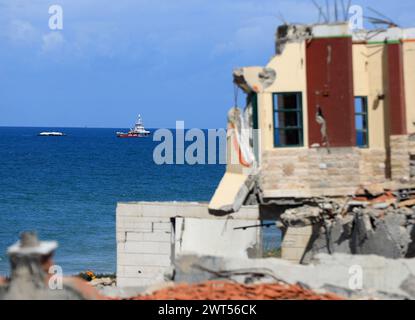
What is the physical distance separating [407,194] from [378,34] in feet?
12.5

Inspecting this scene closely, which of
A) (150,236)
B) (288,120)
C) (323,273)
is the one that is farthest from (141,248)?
(323,273)

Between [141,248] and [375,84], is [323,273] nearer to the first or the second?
[375,84]

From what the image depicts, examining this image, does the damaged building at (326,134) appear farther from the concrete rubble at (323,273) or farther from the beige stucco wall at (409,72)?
the concrete rubble at (323,273)

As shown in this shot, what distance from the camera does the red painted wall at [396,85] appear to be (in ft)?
69.8

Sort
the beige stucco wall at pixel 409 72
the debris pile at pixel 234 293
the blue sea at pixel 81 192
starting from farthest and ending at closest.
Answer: the blue sea at pixel 81 192 → the beige stucco wall at pixel 409 72 → the debris pile at pixel 234 293

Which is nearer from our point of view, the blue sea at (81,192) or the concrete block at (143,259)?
the concrete block at (143,259)

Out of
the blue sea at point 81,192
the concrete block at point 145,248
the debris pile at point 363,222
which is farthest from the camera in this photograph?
the blue sea at point 81,192

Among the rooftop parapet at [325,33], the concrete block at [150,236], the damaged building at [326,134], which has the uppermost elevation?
the rooftop parapet at [325,33]

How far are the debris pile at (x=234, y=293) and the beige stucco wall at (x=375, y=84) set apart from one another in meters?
6.93

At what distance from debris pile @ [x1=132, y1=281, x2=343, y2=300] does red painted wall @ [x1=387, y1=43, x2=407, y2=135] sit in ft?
22.8

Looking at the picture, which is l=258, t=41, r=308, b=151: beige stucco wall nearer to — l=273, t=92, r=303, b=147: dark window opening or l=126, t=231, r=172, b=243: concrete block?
l=273, t=92, r=303, b=147: dark window opening

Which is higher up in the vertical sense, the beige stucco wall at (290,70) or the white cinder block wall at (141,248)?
the beige stucco wall at (290,70)

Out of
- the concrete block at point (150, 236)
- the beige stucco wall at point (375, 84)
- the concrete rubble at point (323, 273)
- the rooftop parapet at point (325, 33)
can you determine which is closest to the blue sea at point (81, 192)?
the concrete block at point (150, 236)
